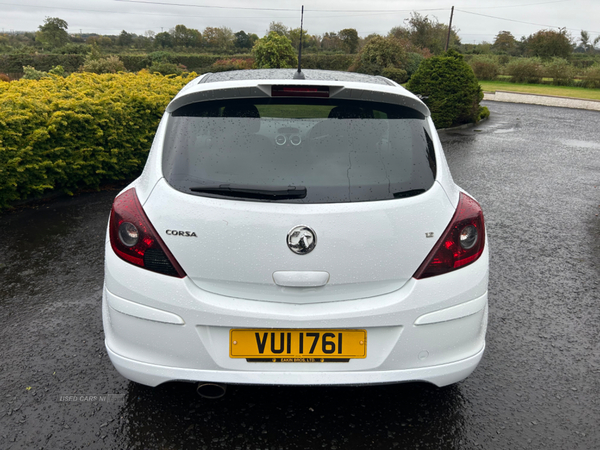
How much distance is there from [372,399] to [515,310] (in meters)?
1.77

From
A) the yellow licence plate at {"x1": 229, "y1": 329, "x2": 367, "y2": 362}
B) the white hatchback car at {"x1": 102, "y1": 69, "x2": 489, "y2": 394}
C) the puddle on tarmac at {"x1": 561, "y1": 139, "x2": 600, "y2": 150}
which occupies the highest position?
the white hatchback car at {"x1": 102, "y1": 69, "x2": 489, "y2": 394}

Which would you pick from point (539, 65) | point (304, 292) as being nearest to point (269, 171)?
point (304, 292)

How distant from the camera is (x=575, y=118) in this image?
67.1 ft

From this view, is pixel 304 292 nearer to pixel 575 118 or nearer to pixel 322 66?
pixel 575 118

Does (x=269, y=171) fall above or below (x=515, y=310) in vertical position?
above

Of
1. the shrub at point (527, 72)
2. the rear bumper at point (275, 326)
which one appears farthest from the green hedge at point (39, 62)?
the rear bumper at point (275, 326)

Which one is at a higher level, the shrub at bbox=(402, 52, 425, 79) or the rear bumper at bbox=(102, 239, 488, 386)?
the shrub at bbox=(402, 52, 425, 79)

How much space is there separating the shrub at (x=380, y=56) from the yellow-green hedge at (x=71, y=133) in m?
24.7

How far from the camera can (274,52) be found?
97.7ft

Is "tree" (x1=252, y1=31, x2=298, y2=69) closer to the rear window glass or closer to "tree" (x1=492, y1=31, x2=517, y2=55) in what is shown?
the rear window glass

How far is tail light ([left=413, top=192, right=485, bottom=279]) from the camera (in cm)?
222

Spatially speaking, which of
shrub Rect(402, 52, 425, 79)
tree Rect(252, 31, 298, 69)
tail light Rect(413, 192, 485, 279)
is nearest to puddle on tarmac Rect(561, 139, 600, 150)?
tail light Rect(413, 192, 485, 279)

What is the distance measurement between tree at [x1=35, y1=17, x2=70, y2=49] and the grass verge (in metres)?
63.7

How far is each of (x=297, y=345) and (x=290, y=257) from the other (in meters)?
0.38
